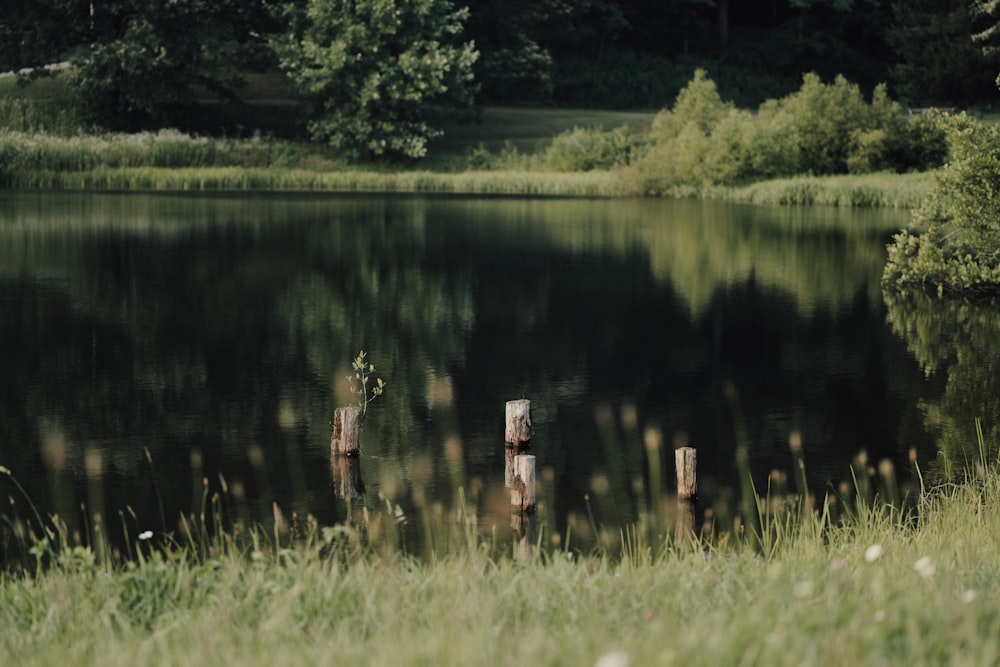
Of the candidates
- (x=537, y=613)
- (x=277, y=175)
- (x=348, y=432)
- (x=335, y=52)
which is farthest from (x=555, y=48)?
(x=537, y=613)

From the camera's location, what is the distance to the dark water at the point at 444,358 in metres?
11.7

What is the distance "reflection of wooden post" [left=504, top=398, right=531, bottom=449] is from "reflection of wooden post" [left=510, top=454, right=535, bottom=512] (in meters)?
1.46

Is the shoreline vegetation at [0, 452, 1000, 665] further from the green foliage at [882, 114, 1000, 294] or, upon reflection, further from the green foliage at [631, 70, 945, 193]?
the green foliage at [631, 70, 945, 193]

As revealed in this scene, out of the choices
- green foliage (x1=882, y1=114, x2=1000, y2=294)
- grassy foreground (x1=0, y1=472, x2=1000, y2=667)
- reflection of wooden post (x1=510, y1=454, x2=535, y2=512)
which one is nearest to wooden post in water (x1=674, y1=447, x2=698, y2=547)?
reflection of wooden post (x1=510, y1=454, x2=535, y2=512)

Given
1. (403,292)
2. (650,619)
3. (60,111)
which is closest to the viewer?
(650,619)

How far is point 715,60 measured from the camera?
76438 millimetres

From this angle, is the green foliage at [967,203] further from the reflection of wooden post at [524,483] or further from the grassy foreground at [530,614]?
the grassy foreground at [530,614]

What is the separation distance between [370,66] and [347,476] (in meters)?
44.2

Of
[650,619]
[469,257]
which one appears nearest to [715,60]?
[469,257]

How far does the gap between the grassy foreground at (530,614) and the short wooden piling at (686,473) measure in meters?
2.99

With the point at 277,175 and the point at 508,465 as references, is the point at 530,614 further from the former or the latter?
the point at 277,175

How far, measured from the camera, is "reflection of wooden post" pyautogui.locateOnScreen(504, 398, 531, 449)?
1177 centimetres

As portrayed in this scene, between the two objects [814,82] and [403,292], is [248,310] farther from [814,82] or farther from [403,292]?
[814,82]

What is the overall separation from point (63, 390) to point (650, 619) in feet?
34.9
